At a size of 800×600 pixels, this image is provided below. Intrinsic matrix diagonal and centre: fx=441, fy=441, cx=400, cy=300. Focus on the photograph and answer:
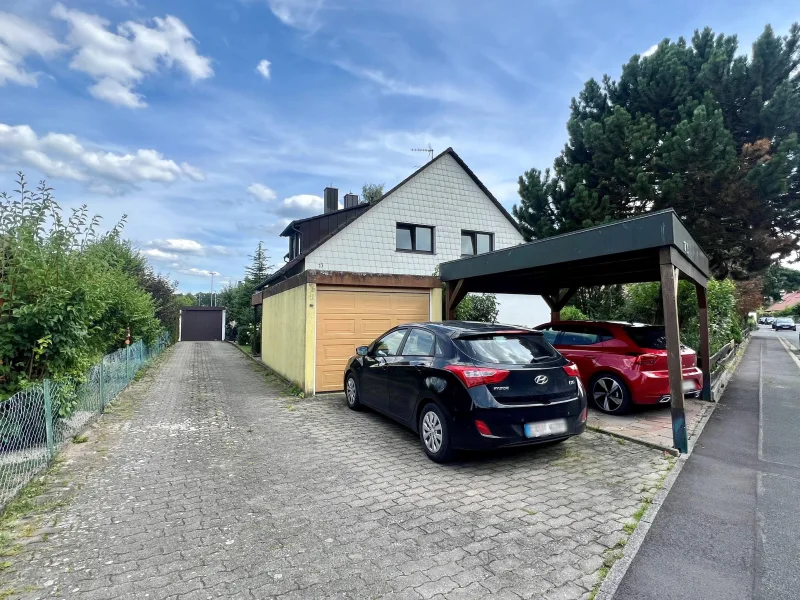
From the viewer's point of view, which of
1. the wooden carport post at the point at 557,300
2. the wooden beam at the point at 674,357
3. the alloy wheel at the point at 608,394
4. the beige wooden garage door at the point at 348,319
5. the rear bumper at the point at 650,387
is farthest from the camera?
the wooden carport post at the point at 557,300

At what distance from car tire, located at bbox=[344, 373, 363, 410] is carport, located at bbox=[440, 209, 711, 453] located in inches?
112

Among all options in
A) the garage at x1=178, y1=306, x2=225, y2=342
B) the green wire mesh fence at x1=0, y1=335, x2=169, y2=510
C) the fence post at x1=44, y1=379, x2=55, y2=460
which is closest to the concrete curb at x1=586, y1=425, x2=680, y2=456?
the green wire mesh fence at x1=0, y1=335, x2=169, y2=510

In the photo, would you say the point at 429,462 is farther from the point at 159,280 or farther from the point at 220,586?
the point at 159,280

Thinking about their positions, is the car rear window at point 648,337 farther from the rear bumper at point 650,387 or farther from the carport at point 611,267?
the carport at point 611,267

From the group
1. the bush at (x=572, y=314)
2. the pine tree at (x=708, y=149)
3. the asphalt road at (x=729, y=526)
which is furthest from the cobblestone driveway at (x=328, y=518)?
the bush at (x=572, y=314)

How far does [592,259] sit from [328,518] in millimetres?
5058

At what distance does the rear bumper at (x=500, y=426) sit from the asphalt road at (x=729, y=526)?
1277mm

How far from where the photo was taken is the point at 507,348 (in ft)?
16.4

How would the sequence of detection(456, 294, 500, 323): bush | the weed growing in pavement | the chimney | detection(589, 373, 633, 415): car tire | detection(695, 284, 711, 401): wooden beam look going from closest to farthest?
the weed growing in pavement
detection(589, 373, 633, 415): car tire
detection(695, 284, 711, 401): wooden beam
detection(456, 294, 500, 323): bush
the chimney

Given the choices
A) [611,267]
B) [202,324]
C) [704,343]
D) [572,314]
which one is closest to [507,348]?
[611,267]

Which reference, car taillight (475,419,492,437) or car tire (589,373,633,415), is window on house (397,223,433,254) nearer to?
car tire (589,373,633,415)

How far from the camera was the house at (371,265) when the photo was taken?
8977 mm

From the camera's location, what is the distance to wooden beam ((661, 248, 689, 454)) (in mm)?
5164

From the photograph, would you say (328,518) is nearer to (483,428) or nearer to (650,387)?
(483,428)
